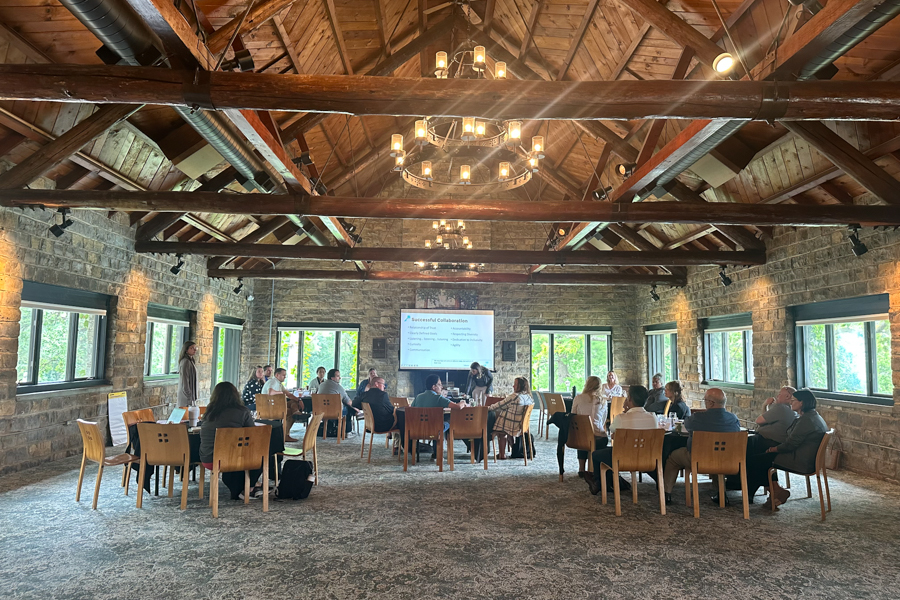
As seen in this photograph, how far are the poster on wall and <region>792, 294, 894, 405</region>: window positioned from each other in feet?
33.7

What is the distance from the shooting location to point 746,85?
4.00m

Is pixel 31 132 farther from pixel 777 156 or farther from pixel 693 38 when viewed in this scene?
pixel 777 156

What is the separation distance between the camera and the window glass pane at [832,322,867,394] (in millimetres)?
7723

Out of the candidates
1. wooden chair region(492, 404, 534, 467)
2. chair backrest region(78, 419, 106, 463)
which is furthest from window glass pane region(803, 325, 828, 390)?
chair backrest region(78, 419, 106, 463)

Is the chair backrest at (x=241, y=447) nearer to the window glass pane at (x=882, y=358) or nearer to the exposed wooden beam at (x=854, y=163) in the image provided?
the exposed wooden beam at (x=854, y=163)

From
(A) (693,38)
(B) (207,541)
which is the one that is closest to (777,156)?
(A) (693,38)

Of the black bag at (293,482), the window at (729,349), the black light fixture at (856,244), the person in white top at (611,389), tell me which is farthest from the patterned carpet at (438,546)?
the window at (729,349)

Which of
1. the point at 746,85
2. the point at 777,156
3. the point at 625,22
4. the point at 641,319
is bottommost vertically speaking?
the point at 641,319

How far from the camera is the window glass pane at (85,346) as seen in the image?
317 inches

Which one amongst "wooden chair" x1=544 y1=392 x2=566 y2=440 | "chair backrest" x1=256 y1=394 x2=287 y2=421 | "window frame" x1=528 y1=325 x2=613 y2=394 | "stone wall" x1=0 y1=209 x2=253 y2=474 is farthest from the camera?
"window frame" x1=528 y1=325 x2=613 y2=394

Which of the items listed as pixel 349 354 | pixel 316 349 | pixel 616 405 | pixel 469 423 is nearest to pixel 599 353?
pixel 616 405

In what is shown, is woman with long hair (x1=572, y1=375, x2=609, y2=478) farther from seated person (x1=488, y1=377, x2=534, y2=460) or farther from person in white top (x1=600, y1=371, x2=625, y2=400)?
person in white top (x1=600, y1=371, x2=625, y2=400)

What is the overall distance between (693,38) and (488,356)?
9.55 meters

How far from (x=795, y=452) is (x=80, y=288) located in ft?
28.6
